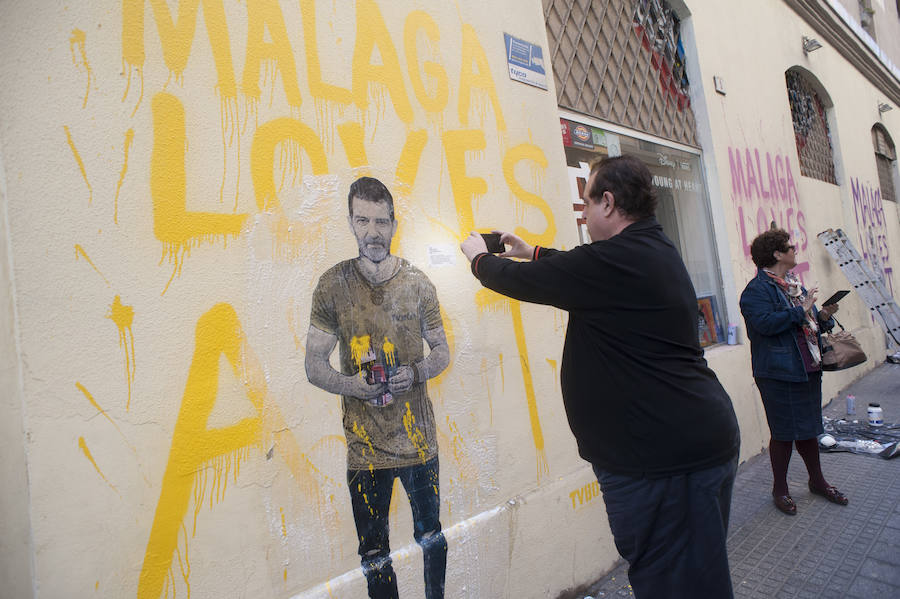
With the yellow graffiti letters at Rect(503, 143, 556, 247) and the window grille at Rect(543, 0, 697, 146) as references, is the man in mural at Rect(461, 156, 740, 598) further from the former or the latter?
the window grille at Rect(543, 0, 697, 146)

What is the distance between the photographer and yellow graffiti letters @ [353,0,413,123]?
7.34ft

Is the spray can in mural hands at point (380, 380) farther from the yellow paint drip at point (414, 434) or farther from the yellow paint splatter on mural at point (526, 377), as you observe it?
the yellow paint splatter on mural at point (526, 377)

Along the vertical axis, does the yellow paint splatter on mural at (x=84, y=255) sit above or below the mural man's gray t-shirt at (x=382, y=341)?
above

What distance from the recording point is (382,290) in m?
2.21

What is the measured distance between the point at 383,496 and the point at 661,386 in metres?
1.21

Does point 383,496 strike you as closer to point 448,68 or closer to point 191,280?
point 191,280

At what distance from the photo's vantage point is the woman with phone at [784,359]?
126 inches

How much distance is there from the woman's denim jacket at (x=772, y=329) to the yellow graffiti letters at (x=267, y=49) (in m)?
3.00

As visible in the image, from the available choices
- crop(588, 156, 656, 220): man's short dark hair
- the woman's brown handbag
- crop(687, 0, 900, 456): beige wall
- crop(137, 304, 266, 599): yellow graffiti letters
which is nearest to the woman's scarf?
the woman's brown handbag

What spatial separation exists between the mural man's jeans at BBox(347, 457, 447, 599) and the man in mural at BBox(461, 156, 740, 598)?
0.84 metres

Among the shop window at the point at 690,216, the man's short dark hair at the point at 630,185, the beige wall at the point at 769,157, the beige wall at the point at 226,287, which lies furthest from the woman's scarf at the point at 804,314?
the man's short dark hair at the point at 630,185

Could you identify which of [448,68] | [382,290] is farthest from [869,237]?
[382,290]

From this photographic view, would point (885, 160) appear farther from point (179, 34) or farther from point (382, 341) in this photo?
point (179, 34)

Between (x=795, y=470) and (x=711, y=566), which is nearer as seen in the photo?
(x=711, y=566)
